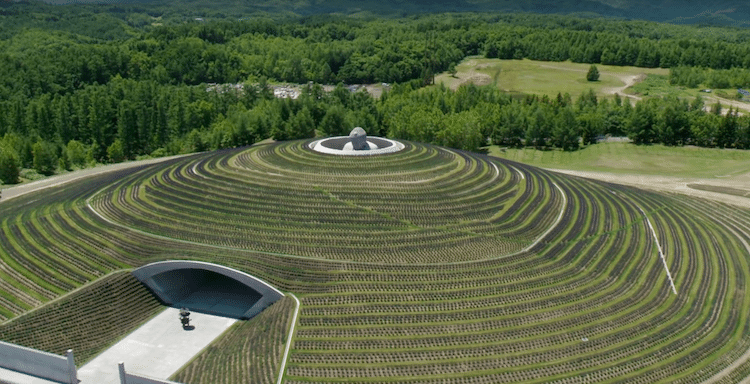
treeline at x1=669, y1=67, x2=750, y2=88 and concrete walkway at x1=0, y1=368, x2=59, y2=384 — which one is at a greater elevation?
treeline at x1=669, y1=67, x2=750, y2=88

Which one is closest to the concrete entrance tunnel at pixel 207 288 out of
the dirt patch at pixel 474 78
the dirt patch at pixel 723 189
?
the dirt patch at pixel 723 189

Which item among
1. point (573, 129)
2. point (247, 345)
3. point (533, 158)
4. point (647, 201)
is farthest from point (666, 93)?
point (247, 345)

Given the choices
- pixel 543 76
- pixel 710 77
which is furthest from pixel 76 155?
pixel 710 77

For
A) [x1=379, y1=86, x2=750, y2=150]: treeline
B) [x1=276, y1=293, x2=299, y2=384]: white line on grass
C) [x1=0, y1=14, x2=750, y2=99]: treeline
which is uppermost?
[x1=0, y1=14, x2=750, y2=99]: treeline

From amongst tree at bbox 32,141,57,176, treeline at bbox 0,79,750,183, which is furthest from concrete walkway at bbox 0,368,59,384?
treeline at bbox 0,79,750,183

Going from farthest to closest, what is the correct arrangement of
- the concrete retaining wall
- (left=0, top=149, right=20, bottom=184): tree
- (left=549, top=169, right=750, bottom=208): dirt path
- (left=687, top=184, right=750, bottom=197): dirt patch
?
(left=0, top=149, right=20, bottom=184): tree
(left=687, top=184, right=750, bottom=197): dirt patch
(left=549, top=169, right=750, bottom=208): dirt path
the concrete retaining wall

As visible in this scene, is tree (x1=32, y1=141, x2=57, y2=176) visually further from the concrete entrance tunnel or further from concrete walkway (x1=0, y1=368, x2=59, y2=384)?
concrete walkway (x1=0, y1=368, x2=59, y2=384)

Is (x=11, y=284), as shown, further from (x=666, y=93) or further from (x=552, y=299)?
(x=666, y=93)

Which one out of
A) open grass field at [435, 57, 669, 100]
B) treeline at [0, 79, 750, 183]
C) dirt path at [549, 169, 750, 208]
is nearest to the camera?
dirt path at [549, 169, 750, 208]
